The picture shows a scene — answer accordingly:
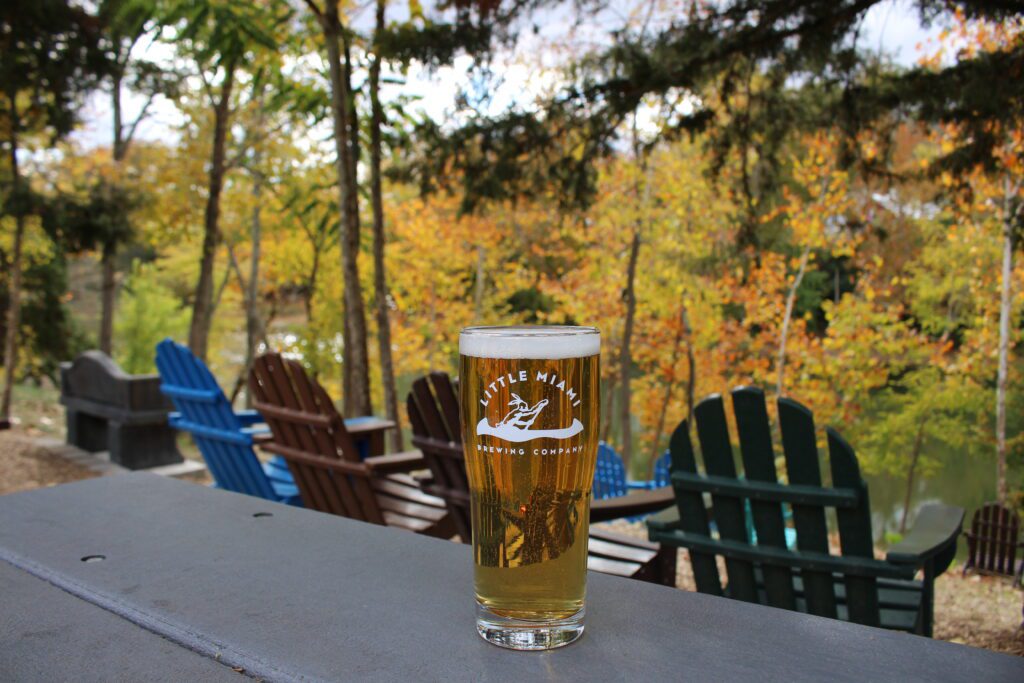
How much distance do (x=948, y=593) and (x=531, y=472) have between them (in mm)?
7013

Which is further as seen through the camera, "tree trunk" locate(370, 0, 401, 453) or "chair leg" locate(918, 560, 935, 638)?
"tree trunk" locate(370, 0, 401, 453)

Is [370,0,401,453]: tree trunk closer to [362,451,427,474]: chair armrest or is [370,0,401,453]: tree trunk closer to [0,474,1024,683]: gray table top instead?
[362,451,427,474]: chair armrest

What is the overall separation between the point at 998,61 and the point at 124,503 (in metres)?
3.50

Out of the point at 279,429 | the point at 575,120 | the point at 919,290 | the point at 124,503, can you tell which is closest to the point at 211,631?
the point at 124,503

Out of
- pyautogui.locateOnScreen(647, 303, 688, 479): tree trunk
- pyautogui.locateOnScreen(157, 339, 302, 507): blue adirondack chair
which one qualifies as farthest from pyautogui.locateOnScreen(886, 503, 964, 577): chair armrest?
pyautogui.locateOnScreen(647, 303, 688, 479): tree trunk

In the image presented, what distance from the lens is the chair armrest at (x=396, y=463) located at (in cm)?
248

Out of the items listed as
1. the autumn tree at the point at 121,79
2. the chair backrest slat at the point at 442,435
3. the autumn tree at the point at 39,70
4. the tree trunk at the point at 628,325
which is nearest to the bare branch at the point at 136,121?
the autumn tree at the point at 121,79

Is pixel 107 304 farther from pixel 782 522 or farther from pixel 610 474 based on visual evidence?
pixel 782 522

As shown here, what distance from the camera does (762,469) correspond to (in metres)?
1.47

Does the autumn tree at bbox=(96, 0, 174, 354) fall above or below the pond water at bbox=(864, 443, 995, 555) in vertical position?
above

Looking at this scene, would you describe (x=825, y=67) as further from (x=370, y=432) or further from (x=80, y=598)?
(x=80, y=598)

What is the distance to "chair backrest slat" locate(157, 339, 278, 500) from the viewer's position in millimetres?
2908

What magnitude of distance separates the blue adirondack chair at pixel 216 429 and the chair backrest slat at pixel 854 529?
2.07m

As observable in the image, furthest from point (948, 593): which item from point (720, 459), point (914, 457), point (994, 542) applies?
point (914, 457)
